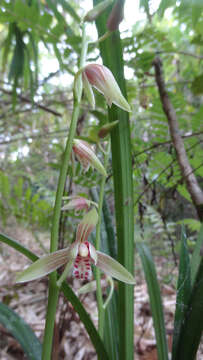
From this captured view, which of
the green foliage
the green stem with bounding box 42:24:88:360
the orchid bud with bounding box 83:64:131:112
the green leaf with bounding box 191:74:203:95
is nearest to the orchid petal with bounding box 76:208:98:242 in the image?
the green stem with bounding box 42:24:88:360

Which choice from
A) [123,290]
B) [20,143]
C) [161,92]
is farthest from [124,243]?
[20,143]

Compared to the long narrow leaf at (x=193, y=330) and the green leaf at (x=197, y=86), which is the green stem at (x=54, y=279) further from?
the green leaf at (x=197, y=86)

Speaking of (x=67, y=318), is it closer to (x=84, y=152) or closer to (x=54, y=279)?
(x=54, y=279)

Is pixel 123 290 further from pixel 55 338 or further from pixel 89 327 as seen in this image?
pixel 55 338

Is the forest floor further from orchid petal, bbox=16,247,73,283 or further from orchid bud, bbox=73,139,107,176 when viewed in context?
orchid bud, bbox=73,139,107,176

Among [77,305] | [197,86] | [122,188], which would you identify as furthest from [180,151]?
[77,305]
